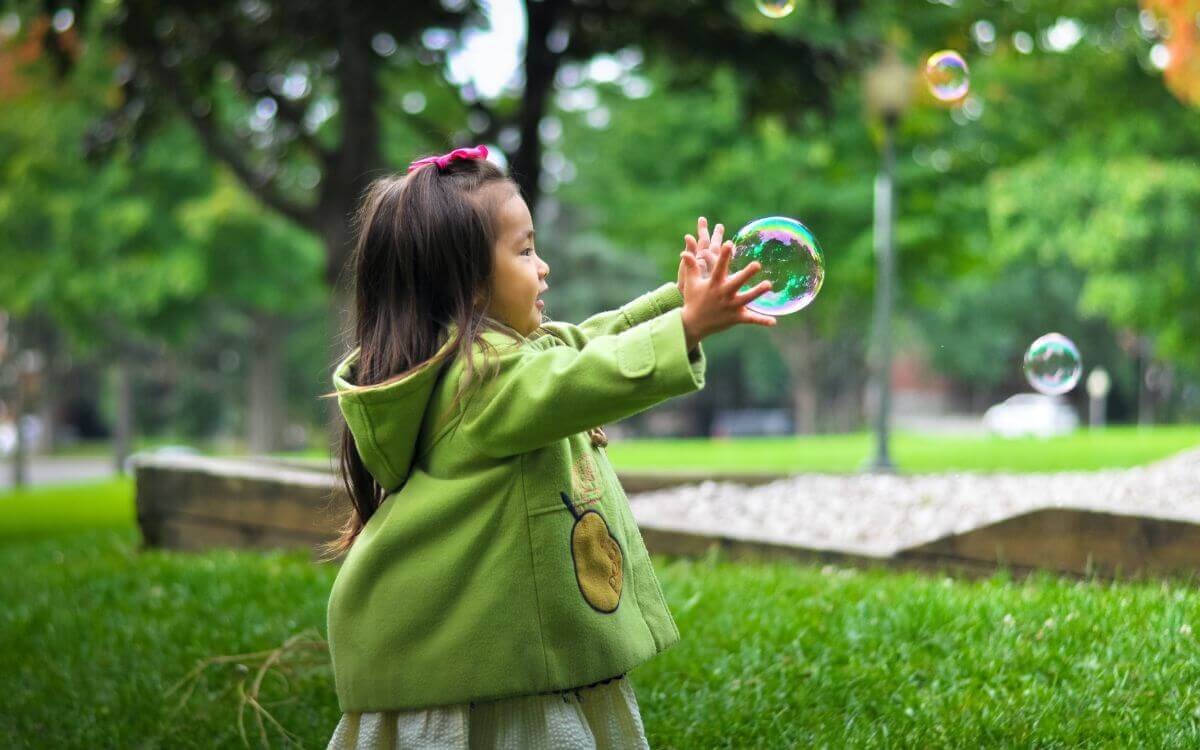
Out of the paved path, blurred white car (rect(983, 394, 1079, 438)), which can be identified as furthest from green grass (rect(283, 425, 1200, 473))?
blurred white car (rect(983, 394, 1079, 438))

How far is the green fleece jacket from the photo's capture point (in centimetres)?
226

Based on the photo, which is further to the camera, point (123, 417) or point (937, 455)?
point (123, 417)

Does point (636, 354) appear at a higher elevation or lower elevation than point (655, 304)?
lower

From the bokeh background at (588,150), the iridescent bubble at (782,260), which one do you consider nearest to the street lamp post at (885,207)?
the bokeh background at (588,150)

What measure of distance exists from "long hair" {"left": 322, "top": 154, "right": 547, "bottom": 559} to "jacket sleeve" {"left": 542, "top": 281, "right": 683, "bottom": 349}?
0.30 meters

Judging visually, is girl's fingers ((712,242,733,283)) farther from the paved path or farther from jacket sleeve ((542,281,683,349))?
the paved path

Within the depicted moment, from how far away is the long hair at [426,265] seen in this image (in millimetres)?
2373

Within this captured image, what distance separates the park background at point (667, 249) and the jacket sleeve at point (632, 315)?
2.98 ft

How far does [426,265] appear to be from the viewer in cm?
239

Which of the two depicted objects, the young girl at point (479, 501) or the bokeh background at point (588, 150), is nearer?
the young girl at point (479, 501)

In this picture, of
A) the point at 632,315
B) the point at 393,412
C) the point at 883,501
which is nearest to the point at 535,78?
the point at 883,501

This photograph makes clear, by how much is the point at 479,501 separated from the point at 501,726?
0.44 metres

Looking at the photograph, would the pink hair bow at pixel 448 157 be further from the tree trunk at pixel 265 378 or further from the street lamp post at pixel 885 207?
the tree trunk at pixel 265 378

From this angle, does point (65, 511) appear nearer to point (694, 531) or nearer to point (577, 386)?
point (694, 531)
